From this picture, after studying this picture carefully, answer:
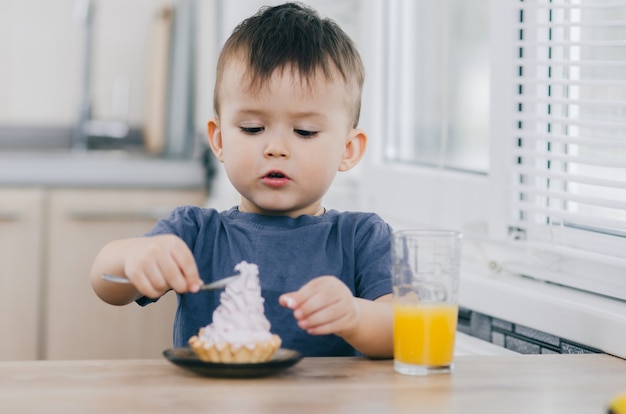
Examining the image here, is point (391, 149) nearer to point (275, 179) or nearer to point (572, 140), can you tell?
point (572, 140)

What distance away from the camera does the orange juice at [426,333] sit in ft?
3.21

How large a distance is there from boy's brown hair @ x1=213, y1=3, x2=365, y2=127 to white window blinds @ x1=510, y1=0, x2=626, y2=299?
320 millimetres

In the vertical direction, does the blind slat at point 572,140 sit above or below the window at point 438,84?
below

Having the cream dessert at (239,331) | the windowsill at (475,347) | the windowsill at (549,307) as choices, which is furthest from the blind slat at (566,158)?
the cream dessert at (239,331)

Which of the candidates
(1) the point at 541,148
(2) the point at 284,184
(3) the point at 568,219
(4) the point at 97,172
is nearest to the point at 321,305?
(2) the point at 284,184

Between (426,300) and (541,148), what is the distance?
0.63 meters

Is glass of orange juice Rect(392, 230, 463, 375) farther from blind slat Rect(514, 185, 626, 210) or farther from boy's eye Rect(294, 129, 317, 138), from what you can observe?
blind slat Rect(514, 185, 626, 210)

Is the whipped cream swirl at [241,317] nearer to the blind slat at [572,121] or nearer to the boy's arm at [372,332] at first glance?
the boy's arm at [372,332]

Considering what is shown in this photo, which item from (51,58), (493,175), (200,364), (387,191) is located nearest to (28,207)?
(51,58)

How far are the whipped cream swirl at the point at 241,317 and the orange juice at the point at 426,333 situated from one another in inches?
5.5

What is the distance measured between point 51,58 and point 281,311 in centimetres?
263

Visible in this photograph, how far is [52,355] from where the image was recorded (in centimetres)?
289

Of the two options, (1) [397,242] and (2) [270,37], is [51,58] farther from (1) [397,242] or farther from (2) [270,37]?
(1) [397,242]

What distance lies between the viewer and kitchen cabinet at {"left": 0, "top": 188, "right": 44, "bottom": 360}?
284 centimetres
